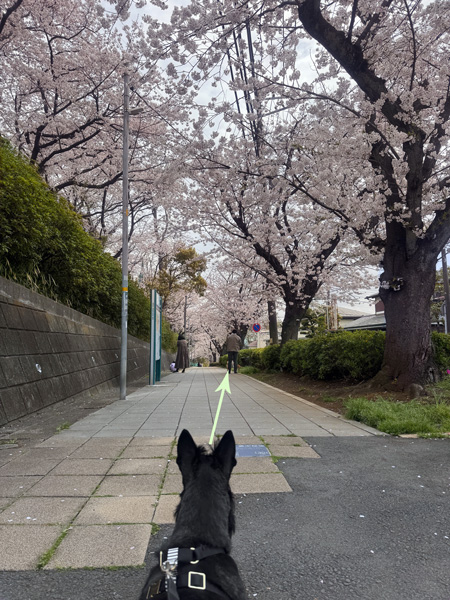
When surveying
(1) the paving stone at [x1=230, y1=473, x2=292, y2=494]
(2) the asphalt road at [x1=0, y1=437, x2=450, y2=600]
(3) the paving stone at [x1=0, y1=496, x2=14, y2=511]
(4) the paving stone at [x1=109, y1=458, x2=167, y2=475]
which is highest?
(3) the paving stone at [x1=0, y1=496, x2=14, y2=511]

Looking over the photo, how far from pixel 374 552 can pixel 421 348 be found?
19.5 ft

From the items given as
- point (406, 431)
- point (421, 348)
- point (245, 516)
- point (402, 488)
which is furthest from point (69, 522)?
point (421, 348)

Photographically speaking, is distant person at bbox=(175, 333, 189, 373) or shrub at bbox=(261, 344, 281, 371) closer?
shrub at bbox=(261, 344, 281, 371)

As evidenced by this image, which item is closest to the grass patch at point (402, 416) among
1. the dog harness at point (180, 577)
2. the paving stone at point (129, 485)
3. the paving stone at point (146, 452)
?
the paving stone at point (146, 452)

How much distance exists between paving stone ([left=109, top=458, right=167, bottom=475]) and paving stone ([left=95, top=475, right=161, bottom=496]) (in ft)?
0.39

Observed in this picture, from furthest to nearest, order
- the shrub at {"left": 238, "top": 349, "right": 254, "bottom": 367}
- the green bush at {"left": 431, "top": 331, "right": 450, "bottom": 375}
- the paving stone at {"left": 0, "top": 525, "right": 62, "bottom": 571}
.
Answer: the shrub at {"left": 238, "top": 349, "right": 254, "bottom": 367} → the green bush at {"left": 431, "top": 331, "right": 450, "bottom": 375} → the paving stone at {"left": 0, "top": 525, "right": 62, "bottom": 571}

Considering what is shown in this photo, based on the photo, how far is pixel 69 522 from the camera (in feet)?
9.30

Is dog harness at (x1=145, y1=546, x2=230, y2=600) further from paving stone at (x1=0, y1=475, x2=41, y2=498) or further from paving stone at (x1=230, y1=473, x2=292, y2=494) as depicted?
paving stone at (x1=0, y1=475, x2=41, y2=498)

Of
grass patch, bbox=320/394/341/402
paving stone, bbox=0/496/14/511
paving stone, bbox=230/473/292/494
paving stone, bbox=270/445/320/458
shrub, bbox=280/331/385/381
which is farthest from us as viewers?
shrub, bbox=280/331/385/381

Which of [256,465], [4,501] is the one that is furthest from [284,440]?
[4,501]

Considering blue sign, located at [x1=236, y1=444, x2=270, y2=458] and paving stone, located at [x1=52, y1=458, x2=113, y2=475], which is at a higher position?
paving stone, located at [x1=52, y1=458, x2=113, y2=475]

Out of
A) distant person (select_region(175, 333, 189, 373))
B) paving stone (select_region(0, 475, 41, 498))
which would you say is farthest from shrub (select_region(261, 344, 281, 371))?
paving stone (select_region(0, 475, 41, 498))

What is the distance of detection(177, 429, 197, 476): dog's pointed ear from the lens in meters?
1.56

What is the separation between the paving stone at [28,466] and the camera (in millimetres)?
3819
